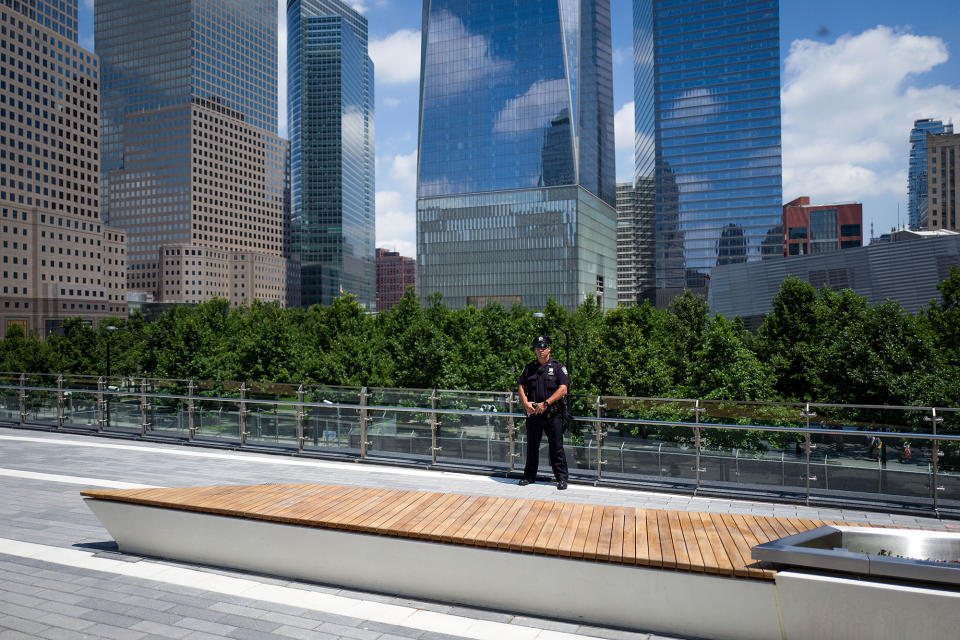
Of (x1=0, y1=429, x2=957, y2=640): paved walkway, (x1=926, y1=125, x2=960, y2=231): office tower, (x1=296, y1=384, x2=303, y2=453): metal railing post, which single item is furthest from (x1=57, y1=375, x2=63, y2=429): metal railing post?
(x1=926, y1=125, x2=960, y2=231): office tower

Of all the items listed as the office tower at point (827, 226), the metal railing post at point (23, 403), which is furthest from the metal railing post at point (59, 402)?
the office tower at point (827, 226)

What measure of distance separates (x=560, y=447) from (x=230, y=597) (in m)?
4.88

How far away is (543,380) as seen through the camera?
8.84m

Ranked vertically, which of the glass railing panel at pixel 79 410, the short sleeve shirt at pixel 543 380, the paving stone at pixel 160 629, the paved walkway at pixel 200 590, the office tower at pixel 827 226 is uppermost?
the office tower at pixel 827 226

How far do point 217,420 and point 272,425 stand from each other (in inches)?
59.8

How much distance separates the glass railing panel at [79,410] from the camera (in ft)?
47.8

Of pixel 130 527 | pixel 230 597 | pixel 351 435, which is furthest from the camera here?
pixel 351 435

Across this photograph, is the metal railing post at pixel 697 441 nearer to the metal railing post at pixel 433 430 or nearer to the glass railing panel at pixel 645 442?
the glass railing panel at pixel 645 442

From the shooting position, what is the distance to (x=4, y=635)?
4605mm

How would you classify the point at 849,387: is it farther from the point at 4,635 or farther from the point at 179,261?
the point at 179,261

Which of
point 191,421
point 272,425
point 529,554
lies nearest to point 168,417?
point 191,421

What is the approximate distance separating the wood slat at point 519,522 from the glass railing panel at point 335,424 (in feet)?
14.0

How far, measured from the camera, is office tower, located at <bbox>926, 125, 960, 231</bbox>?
504 ft

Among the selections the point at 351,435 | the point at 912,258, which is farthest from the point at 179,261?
the point at 351,435
